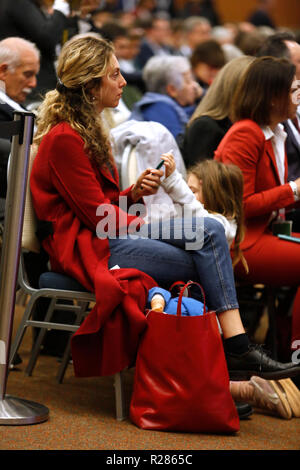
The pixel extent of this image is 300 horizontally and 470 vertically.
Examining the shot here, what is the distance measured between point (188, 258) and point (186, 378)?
48 centimetres

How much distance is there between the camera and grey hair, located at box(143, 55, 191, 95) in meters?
4.73

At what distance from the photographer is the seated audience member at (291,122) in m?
3.79

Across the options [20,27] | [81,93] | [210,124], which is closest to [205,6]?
[20,27]

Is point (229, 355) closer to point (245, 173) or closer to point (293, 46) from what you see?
point (245, 173)

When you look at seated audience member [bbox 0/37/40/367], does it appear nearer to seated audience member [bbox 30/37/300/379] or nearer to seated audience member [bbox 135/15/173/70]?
seated audience member [bbox 30/37/300/379]

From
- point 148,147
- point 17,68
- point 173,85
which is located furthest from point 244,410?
point 173,85

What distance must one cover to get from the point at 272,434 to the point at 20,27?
2783 mm

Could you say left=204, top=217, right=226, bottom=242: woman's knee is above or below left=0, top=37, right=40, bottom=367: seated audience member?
below

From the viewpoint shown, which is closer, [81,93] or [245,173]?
[81,93]

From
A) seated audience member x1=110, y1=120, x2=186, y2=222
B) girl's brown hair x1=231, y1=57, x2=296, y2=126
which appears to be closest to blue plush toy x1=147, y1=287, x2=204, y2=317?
seated audience member x1=110, y1=120, x2=186, y2=222

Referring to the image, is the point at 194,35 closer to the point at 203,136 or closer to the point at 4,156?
the point at 203,136

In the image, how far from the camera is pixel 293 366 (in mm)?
2760

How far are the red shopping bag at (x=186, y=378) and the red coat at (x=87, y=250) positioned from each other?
0.34 feet

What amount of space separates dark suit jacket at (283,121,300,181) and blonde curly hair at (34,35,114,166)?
1.19 metres
